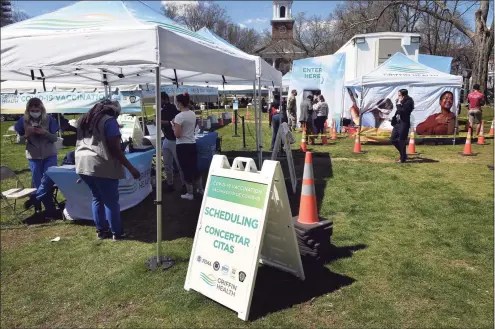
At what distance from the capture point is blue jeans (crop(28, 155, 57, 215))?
5.41 metres

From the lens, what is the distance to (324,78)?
16984mm

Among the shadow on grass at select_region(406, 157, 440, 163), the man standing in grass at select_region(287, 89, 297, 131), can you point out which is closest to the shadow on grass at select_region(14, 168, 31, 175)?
the shadow on grass at select_region(406, 157, 440, 163)

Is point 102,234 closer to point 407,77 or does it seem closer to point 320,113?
point 320,113

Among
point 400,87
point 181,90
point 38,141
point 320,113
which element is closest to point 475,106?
point 400,87

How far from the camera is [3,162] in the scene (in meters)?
10.8

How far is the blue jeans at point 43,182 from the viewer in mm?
5406

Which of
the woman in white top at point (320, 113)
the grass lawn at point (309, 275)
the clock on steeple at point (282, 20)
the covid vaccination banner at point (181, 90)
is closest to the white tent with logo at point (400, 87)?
the woman in white top at point (320, 113)

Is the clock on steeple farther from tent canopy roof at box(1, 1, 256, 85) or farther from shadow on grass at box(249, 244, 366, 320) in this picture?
shadow on grass at box(249, 244, 366, 320)

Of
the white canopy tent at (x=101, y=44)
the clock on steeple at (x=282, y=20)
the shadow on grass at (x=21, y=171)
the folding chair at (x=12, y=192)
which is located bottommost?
the shadow on grass at (x=21, y=171)

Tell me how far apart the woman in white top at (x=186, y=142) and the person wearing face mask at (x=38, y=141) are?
6.01 feet

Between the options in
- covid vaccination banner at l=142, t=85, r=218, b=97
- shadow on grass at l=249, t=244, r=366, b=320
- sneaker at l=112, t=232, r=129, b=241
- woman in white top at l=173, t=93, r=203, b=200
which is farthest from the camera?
covid vaccination banner at l=142, t=85, r=218, b=97

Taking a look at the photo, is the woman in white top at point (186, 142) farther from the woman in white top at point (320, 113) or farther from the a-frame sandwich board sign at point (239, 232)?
the woman in white top at point (320, 113)

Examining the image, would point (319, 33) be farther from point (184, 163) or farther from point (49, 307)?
point (49, 307)

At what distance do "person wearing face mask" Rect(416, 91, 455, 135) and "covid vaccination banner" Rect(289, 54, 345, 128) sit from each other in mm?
3793
